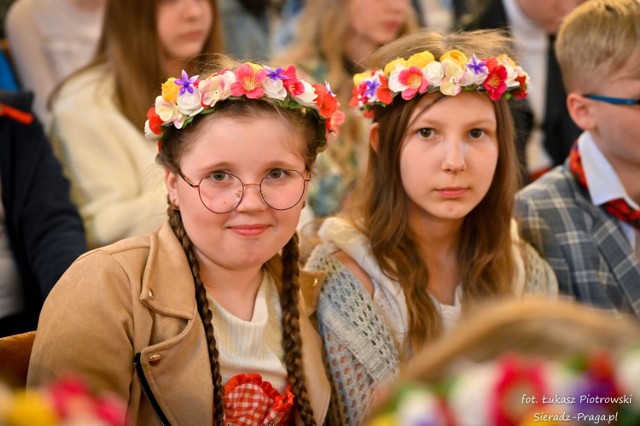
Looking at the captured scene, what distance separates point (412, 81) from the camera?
1780mm

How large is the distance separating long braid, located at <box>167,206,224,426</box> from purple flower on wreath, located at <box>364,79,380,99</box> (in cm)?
50

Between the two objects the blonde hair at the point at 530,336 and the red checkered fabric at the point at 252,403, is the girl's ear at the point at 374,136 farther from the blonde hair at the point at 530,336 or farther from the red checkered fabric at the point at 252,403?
the blonde hair at the point at 530,336

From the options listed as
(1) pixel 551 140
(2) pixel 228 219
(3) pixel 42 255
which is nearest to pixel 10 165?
(3) pixel 42 255

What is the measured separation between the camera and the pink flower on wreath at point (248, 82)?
1.47 m

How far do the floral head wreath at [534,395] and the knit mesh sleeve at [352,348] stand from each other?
3.19ft

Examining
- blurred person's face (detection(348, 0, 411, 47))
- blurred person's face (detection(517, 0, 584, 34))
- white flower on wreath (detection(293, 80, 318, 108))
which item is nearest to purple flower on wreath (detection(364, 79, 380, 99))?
white flower on wreath (detection(293, 80, 318, 108))

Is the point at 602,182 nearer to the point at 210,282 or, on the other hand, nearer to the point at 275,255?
the point at 275,255

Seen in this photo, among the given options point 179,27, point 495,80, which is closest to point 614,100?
point 495,80

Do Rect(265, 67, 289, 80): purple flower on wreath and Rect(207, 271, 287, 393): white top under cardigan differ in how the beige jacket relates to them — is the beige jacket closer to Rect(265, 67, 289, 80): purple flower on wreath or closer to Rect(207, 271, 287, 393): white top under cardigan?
Rect(207, 271, 287, 393): white top under cardigan

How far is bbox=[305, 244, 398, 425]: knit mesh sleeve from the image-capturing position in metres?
1.72

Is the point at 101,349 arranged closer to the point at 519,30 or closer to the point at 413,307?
the point at 413,307

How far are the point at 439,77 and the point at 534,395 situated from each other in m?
1.11

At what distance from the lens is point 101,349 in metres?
1.37

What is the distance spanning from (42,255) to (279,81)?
848 mm
